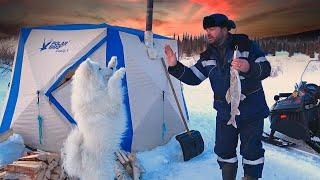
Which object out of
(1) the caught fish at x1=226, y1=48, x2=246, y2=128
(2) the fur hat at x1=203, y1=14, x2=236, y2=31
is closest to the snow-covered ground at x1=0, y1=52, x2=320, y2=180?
(1) the caught fish at x1=226, y1=48, x2=246, y2=128

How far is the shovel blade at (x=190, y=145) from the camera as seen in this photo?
219 inches

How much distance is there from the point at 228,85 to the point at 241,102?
0.66ft

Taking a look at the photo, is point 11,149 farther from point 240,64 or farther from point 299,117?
point 299,117

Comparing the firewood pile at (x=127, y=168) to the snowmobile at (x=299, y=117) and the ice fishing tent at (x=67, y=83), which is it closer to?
the ice fishing tent at (x=67, y=83)

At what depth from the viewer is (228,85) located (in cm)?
372

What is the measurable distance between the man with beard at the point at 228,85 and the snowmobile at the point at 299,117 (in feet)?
7.59

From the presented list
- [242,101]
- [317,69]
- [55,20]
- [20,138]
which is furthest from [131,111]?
[317,69]

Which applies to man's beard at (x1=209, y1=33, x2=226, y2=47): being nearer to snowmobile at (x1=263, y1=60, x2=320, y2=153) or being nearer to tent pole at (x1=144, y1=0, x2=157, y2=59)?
tent pole at (x1=144, y1=0, x2=157, y2=59)

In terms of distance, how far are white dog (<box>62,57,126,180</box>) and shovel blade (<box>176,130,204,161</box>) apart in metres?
1.94

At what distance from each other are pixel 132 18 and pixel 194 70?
21.9 ft

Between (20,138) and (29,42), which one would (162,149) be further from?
(29,42)

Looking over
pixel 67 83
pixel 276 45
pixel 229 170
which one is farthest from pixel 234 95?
pixel 276 45

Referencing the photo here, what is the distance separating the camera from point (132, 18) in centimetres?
1036

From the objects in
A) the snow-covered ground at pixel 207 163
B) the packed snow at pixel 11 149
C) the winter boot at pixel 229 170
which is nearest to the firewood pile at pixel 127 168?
the snow-covered ground at pixel 207 163
